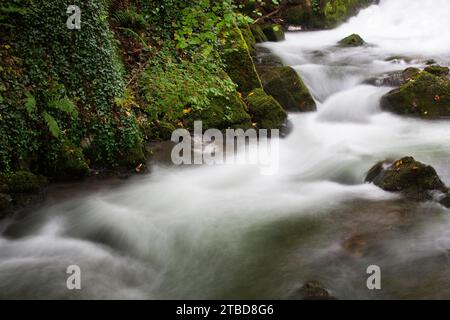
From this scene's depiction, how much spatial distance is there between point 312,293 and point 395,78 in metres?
9.72

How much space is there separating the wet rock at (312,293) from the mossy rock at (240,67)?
6406 millimetres

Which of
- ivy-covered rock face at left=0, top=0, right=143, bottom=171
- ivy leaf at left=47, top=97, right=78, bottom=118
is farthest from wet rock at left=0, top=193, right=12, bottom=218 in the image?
ivy leaf at left=47, top=97, right=78, bottom=118

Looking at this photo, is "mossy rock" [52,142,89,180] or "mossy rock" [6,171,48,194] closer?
"mossy rock" [6,171,48,194]

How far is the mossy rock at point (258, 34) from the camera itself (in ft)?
53.4

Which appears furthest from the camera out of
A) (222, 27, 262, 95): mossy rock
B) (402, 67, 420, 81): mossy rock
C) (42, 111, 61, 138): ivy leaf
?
(402, 67, 420, 81): mossy rock

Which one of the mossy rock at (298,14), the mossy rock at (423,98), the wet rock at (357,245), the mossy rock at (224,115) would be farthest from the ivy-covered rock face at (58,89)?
the mossy rock at (298,14)

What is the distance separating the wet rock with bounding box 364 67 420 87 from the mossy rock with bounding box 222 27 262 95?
4146 millimetres

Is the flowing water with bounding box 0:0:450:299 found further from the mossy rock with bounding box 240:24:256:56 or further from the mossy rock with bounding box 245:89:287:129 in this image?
the mossy rock with bounding box 240:24:256:56

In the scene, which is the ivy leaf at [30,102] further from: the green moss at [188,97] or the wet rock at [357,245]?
the wet rock at [357,245]

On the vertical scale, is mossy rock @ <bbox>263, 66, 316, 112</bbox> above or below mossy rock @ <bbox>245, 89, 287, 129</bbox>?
above

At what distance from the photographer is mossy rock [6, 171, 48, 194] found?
6.73 meters

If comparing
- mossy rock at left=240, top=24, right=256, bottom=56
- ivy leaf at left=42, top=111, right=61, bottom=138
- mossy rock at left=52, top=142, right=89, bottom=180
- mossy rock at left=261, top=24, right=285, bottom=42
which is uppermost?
mossy rock at left=261, top=24, right=285, bottom=42
